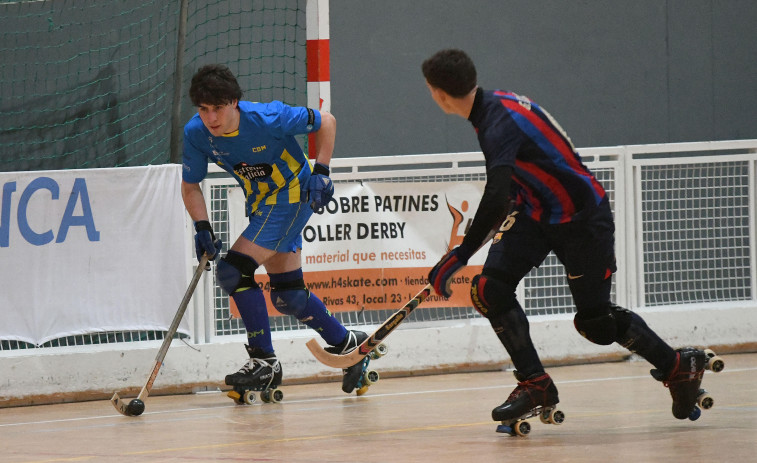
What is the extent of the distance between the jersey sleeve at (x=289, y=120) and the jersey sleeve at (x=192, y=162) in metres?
0.45

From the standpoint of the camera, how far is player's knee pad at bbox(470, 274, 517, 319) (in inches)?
203

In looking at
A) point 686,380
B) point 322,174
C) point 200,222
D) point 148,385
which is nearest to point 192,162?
point 200,222

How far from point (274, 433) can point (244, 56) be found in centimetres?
483

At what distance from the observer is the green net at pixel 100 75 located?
8680 mm

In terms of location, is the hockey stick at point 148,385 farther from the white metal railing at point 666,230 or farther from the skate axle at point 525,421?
the skate axle at point 525,421

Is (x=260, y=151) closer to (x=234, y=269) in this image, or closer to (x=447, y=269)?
(x=234, y=269)

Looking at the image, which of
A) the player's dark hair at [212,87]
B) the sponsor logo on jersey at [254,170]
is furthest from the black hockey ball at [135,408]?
the player's dark hair at [212,87]

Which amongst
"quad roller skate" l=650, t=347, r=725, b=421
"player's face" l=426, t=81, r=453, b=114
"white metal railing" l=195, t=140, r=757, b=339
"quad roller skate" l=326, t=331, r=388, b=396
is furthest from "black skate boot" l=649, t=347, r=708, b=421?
"white metal railing" l=195, t=140, r=757, b=339

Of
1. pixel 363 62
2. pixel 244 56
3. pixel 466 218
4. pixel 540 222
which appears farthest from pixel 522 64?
pixel 540 222

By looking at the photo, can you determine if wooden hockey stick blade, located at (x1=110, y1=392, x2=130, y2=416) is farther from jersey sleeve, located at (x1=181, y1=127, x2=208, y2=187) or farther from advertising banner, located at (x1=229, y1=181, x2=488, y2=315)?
advertising banner, located at (x1=229, y1=181, x2=488, y2=315)

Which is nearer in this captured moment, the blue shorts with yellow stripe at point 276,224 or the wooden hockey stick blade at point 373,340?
the wooden hockey stick blade at point 373,340

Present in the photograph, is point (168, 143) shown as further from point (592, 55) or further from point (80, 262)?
point (592, 55)

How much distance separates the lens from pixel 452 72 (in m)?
4.86

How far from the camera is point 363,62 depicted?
10406 millimetres
